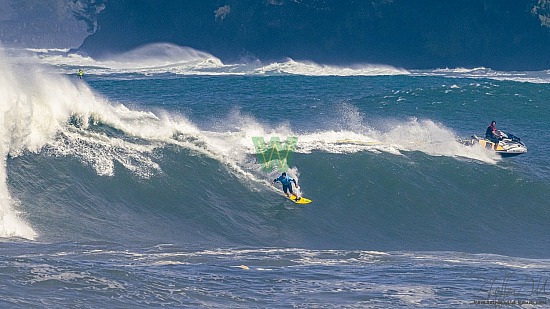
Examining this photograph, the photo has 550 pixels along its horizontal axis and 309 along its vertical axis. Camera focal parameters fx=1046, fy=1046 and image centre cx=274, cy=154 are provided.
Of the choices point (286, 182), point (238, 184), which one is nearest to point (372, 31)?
point (238, 184)

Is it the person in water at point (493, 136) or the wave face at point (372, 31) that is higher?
the wave face at point (372, 31)

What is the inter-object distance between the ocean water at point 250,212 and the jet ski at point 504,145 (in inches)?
9.6

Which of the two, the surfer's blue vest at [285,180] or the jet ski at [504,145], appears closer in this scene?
the surfer's blue vest at [285,180]

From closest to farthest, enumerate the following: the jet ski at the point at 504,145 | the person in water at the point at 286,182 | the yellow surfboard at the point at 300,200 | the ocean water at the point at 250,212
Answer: the ocean water at the point at 250,212 < the yellow surfboard at the point at 300,200 < the person in water at the point at 286,182 < the jet ski at the point at 504,145

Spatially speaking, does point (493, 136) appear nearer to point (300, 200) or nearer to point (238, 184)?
point (300, 200)

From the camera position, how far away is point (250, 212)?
74.0ft

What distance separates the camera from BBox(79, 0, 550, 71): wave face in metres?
70.6

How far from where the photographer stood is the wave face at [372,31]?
70.6 meters

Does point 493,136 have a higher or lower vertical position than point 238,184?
higher

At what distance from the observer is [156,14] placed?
92.2 m

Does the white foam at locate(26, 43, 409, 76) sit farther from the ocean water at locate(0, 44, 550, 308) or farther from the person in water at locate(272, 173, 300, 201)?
the person in water at locate(272, 173, 300, 201)

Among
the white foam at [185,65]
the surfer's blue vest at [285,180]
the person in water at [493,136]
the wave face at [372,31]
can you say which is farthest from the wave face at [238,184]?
the wave face at [372,31]

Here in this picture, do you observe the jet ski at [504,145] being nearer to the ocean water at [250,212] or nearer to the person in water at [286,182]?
the ocean water at [250,212]

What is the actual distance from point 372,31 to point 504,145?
4788cm
